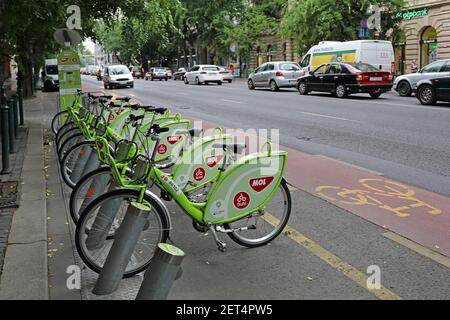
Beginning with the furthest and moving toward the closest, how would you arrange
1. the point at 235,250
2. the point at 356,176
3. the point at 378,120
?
the point at 378,120
the point at 356,176
the point at 235,250

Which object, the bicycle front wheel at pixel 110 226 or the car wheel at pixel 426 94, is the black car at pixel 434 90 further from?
the bicycle front wheel at pixel 110 226

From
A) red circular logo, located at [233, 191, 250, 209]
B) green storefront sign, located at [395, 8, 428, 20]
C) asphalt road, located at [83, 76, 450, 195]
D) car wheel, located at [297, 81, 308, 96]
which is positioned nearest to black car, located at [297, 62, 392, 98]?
car wheel, located at [297, 81, 308, 96]

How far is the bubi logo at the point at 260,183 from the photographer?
4675mm

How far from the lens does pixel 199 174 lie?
17.6 feet

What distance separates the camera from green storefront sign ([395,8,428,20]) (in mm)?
32562

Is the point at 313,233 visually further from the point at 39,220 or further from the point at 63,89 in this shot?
the point at 63,89

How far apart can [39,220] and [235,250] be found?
2.13m

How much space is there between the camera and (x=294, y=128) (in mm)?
13078

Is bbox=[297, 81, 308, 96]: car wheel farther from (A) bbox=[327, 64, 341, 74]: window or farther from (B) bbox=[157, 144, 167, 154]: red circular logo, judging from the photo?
(B) bbox=[157, 144, 167, 154]: red circular logo

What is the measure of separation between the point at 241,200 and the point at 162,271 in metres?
1.89

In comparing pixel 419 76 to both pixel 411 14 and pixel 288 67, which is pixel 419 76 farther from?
pixel 411 14

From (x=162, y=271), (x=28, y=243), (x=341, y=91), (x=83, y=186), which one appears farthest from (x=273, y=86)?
(x=162, y=271)
